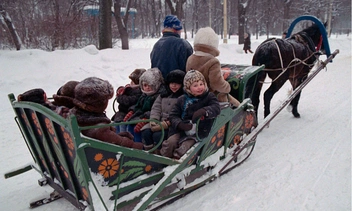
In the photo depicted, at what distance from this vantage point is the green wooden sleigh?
6.52 feet

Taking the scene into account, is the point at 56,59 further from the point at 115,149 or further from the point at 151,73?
the point at 115,149

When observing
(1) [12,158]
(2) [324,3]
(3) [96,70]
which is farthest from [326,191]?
(2) [324,3]

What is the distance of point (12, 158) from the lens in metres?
3.89

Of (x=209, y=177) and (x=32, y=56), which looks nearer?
(x=209, y=177)

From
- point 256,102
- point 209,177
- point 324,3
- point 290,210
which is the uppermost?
point 324,3

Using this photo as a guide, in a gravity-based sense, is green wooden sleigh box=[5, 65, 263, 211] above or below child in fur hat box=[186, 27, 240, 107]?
below

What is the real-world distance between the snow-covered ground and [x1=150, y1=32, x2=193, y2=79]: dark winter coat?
1.59m

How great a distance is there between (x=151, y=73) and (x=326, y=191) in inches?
95.8

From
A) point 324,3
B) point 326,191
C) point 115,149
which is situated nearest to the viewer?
point 115,149

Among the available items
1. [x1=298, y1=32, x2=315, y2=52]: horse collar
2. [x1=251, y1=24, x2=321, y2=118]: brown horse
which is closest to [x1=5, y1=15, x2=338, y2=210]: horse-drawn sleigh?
[x1=251, y1=24, x2=321, y2=118]: brown horse

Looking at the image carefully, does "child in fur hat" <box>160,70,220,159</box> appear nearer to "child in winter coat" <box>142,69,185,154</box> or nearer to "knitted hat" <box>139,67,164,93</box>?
"child in winter coat" <box>142,69,185,154</box>

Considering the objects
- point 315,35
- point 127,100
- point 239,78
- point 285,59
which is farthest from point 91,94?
point 315,35

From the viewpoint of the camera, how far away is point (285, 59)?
16.5 feet

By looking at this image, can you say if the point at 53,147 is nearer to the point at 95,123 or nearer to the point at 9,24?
the point at 95,123
